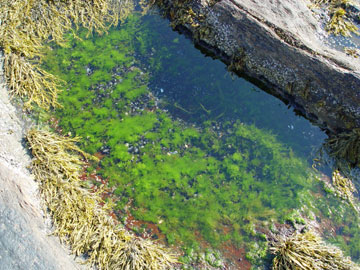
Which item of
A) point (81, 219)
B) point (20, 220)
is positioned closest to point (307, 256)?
point (81, 219)

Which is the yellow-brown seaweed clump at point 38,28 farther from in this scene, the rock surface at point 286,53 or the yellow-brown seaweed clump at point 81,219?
the rock surface at point 286,53

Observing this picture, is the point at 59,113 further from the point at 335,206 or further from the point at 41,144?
the point at 335,206

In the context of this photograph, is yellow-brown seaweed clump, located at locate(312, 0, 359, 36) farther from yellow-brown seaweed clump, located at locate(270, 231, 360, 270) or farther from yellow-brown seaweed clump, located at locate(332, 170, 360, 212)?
yellow-brown seaweed clump, located at locate(270, 231, 360, 270)

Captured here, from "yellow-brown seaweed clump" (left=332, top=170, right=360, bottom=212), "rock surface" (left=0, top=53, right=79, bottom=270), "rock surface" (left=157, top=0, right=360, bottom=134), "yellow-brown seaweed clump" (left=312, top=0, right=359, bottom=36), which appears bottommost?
"rock surface" (left=0, top=53, right=79, bottom=270)

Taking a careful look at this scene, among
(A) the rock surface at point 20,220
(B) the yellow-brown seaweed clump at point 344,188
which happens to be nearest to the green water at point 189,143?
(B) the yellow-brown seaweed clump at point 344,188

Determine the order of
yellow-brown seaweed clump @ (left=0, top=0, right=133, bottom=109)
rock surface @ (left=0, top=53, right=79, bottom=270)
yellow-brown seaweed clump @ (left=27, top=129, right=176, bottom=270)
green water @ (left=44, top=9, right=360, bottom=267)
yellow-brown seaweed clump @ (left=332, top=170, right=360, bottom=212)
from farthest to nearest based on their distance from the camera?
yellow-brown seaweed clump @ (left=0, top=0, right=133, bottom=109), yellow-brown seaweed clump @ (left=332, top=170, right=360, bottom=212), green water @ (left=44, top=9, right=360, bottom=267), yellow-brown seaweed clump @ (left=27, top=129, right=176, bottom=270), rock surface @ (left=0, top=53, right=79, bottom=270)

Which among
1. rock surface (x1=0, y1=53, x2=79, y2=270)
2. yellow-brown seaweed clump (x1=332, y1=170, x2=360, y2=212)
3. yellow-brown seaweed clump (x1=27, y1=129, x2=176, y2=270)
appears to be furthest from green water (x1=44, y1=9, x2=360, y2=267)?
rock surface (x1=0, y1=53, x2=79, y2=270)

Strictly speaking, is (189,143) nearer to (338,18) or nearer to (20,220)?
(20,220)
